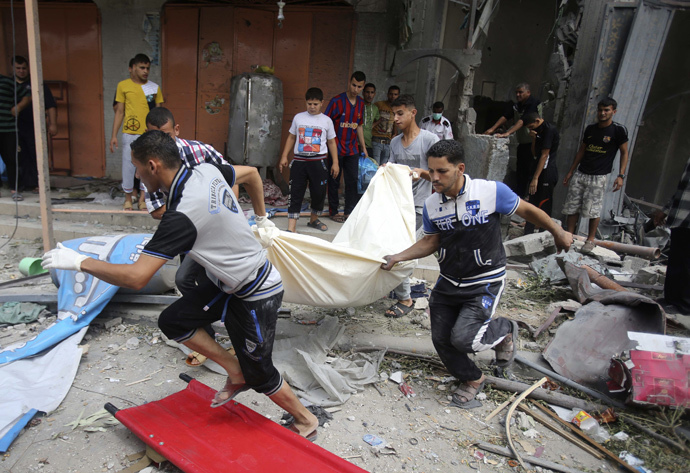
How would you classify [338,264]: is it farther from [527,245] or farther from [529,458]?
[527,245]

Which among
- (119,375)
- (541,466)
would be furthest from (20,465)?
(541,466)

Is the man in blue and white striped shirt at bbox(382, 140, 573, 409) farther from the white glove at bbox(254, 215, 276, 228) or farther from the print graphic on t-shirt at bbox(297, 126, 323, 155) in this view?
the print graphic on t-shirt at bbox(297, 126, 323, 155)

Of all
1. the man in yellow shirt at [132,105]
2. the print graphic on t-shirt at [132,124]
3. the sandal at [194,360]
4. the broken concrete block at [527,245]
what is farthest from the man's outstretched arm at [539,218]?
the print graphic on t-shirt at [132,124]

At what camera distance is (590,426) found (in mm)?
2662

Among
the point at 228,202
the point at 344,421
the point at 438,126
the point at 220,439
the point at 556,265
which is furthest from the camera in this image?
the point at 438,126

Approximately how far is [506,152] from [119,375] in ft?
16.0

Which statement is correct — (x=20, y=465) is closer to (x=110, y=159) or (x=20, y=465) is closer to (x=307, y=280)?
(x=307, y=280)

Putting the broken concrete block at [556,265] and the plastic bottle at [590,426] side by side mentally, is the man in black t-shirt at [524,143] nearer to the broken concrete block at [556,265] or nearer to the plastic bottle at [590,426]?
the broken concrete block at [556,265]

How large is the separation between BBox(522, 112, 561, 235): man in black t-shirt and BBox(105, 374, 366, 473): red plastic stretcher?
15.3 feet

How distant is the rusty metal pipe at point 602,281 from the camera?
4129mm

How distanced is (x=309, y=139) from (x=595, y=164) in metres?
3.41

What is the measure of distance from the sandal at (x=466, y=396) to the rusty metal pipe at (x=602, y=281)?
1941 millimetres

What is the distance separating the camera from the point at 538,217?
9.15 feet

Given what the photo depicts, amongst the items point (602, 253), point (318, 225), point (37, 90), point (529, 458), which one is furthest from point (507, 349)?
point (37, 90)
